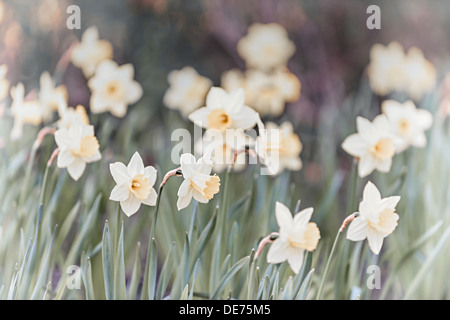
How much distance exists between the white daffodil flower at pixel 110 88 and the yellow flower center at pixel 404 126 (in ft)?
1.89

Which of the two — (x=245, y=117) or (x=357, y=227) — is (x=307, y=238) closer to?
(x=357, y=227)

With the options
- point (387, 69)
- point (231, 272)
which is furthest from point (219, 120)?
point (387, 69)

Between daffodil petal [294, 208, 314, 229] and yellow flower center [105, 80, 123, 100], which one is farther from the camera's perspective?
yellow flower center [105, 80, 123, 100]

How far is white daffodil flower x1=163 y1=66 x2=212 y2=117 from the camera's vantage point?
→ 53.4 inches

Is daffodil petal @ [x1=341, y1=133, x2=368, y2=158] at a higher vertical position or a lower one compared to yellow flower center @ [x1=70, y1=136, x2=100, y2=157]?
higher

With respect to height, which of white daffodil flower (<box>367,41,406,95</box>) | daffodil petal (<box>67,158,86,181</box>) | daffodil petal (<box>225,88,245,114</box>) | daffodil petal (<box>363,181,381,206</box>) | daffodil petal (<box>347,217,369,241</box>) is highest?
white daffodil flower (<box>367,41,406,95</box>)

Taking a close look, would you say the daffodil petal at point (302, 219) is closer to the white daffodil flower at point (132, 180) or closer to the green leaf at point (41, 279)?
the white daffodil flower at point (132, 180)

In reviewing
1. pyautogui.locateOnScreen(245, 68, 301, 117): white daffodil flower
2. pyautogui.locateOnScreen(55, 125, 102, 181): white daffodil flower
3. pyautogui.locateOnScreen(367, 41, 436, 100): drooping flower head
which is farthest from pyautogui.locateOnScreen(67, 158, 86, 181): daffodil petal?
pyautogui.locateOnScreen(367, 41, 436, 100): drooping flower head

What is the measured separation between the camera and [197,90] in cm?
136

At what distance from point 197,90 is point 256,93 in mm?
153

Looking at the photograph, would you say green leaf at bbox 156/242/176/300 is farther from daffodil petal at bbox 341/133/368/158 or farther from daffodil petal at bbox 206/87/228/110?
daffodil petal at bbox 341/133/368/158

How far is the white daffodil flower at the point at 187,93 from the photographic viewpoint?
136 centimetres

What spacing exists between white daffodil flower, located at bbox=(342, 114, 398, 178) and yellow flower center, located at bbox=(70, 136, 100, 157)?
0.42 m
